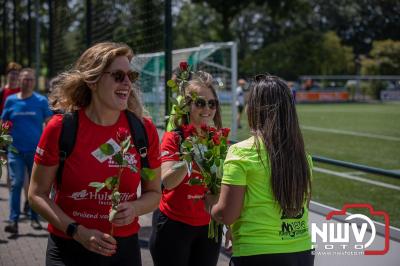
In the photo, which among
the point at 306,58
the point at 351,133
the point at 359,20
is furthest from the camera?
the point at 306,58

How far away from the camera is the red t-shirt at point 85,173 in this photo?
2.77 meters

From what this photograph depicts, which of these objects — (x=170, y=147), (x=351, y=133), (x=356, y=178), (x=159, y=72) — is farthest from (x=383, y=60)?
(x=170, y=147)

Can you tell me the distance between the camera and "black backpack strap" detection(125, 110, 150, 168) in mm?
2893

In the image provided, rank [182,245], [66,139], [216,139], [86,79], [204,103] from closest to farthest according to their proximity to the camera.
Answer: [66,139]
[86,79]
[216,139]
[182,245]
[204,103]

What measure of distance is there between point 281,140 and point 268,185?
8.4 inches

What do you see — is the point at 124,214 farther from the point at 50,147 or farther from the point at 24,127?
the point at 24,127

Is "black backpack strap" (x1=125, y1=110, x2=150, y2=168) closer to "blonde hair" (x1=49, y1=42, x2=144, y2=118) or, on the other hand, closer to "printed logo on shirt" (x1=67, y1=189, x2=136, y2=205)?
"blonde hair" (x1=49, y1=42, x2=144, y2=118)

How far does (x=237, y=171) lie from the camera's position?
2717 millimetres

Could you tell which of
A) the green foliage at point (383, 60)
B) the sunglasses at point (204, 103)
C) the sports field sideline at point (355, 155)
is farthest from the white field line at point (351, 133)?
the green foliage at point (383, 60)

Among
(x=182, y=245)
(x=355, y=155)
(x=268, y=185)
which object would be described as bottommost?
(x=355, y=155)

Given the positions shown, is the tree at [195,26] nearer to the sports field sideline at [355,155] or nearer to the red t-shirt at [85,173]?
the sports field sideline at [355,155]

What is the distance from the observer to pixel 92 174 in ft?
9.11

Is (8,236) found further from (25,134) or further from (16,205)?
(25,134)

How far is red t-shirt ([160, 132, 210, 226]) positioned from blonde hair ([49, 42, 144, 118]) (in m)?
0.71
